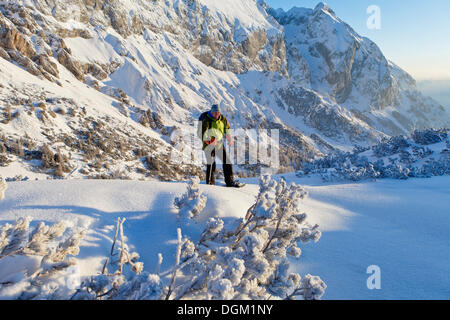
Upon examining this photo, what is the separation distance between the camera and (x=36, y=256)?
1.69 meters

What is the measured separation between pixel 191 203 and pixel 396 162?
7.68 metres

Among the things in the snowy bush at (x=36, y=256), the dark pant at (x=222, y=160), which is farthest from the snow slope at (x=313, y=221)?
the dark pant at (x=222, y=160)

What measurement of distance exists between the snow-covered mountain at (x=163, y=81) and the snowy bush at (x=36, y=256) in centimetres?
594

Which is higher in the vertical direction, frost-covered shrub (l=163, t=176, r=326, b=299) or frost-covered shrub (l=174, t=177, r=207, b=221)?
frost-covered shrub (l=174, t=177, r=207, b=221)

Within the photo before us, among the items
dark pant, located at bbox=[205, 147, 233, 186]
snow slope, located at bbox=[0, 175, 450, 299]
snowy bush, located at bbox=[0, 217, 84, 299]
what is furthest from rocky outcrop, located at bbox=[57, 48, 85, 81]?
snowy bush, located at bbox=[0, 217, 84, 299]

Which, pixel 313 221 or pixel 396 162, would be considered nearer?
pixel 313 221

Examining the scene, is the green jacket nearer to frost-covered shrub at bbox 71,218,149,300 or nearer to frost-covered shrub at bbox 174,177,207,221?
frost-covered shrub at bbox 174,177,207,221

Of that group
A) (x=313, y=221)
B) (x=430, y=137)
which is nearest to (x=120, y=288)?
(x=313, y=221)

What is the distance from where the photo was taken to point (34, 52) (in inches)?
1474

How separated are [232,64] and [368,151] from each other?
8398 centimetres

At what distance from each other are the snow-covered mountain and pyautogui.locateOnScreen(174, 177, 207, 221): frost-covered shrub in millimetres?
5383

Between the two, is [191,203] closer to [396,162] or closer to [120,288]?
[120,288]

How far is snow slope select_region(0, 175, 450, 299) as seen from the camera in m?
2.04
